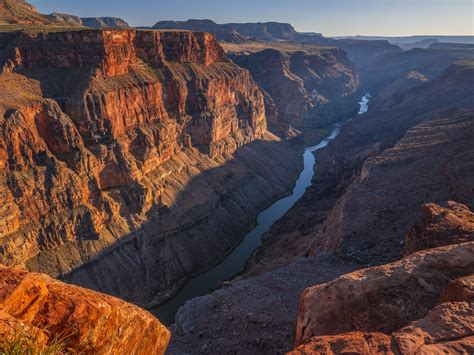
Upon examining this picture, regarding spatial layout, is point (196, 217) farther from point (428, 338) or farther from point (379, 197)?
point (428, 338)

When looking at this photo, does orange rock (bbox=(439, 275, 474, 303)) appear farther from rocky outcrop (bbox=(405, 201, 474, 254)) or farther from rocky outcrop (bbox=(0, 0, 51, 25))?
rocky outcrop (bbox=(0, 0, 51, 25))

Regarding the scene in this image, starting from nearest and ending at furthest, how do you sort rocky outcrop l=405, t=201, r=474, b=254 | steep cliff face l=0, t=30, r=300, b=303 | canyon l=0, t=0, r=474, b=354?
canyon l=0, t=0, r=474, b=354
rocky outcrop l=405, t=201, r=474, b=254
steep cliff face l=0, t=30, r=300, b=303

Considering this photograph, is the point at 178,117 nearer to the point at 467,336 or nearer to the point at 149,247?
the point at 149,247

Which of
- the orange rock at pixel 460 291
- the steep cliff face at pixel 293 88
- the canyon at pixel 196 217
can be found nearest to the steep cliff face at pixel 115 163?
the canyon at pixel 196 217

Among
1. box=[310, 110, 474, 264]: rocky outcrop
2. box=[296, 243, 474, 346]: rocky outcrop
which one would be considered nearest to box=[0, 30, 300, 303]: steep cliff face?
box=[310, 110, 474, 264]: rocky outcrop

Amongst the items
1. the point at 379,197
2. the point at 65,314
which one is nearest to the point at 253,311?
the point at 65,314
